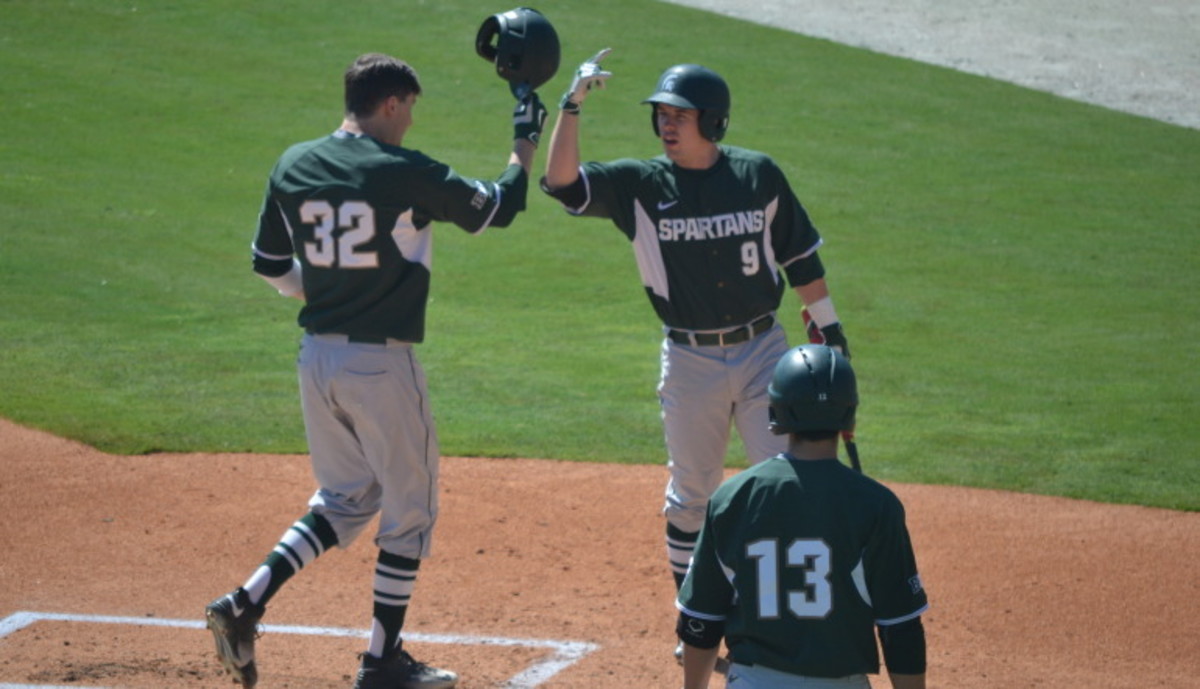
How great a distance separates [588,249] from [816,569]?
11.6 meters

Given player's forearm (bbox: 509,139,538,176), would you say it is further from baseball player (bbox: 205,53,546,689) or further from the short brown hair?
the short brown hair

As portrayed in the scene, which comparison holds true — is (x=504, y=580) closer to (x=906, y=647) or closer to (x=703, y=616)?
(x=703, y=616)

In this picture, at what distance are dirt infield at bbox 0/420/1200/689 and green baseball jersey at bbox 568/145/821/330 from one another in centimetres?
147

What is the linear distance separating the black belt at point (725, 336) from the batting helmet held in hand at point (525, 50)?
3.85ft

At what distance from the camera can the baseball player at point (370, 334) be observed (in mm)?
5316

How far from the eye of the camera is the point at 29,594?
657 cm

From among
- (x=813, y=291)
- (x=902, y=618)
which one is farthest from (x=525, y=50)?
(x=902, y=618)

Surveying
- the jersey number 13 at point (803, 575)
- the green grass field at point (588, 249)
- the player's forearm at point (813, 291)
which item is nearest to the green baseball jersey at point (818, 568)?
the jersey number 13 at point (803, 575)

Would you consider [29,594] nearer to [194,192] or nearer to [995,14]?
[194,192]

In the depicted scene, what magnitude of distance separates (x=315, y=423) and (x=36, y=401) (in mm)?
5162

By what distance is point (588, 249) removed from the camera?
49.3 feet

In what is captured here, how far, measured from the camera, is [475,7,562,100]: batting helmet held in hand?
19.5ft

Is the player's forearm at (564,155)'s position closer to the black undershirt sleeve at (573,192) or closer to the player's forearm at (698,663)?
the black undershirt sleeve at (573,192)

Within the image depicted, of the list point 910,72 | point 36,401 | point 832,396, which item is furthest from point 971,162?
point 832,396
